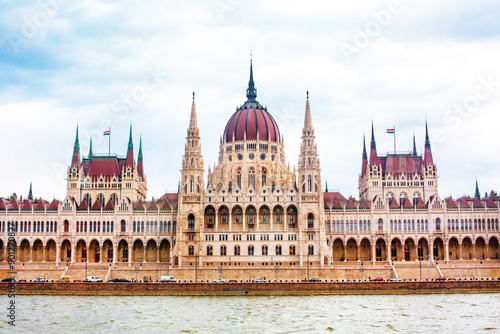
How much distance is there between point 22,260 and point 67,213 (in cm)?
1124

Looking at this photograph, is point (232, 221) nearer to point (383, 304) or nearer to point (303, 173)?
point (303, 173)

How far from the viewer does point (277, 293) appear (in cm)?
10562

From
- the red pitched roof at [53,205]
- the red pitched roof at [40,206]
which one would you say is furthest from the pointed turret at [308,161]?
the red pitched roof at [40,206]

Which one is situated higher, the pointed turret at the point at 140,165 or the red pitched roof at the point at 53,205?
the pointed turret at the point at 140,165

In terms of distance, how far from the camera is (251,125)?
500 ft

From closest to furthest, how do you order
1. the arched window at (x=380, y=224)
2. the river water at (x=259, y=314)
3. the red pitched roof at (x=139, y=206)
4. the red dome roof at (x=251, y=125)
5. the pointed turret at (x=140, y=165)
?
1. the river water at (x=259, y=314)
2. the arched window at (x=380, y=224)
3. the red pitched roof at (x=139, y=206)
4. the red dome roof at (x=251, y=125)
5. the pointed turret at (x=140, y=165)

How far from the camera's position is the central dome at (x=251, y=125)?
497 ft

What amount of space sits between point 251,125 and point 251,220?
89.7 ft

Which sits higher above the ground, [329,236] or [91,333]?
[329,236]

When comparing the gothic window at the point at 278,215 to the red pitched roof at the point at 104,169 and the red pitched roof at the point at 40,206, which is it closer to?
the red pitched roof at the point at 104,169

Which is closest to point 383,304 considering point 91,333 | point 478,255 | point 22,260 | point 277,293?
point 277,293

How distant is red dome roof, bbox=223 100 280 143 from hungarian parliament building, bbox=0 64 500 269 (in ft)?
11.9

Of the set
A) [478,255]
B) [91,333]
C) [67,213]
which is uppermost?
[67,213]

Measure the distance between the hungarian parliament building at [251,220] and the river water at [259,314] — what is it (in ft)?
82.2
